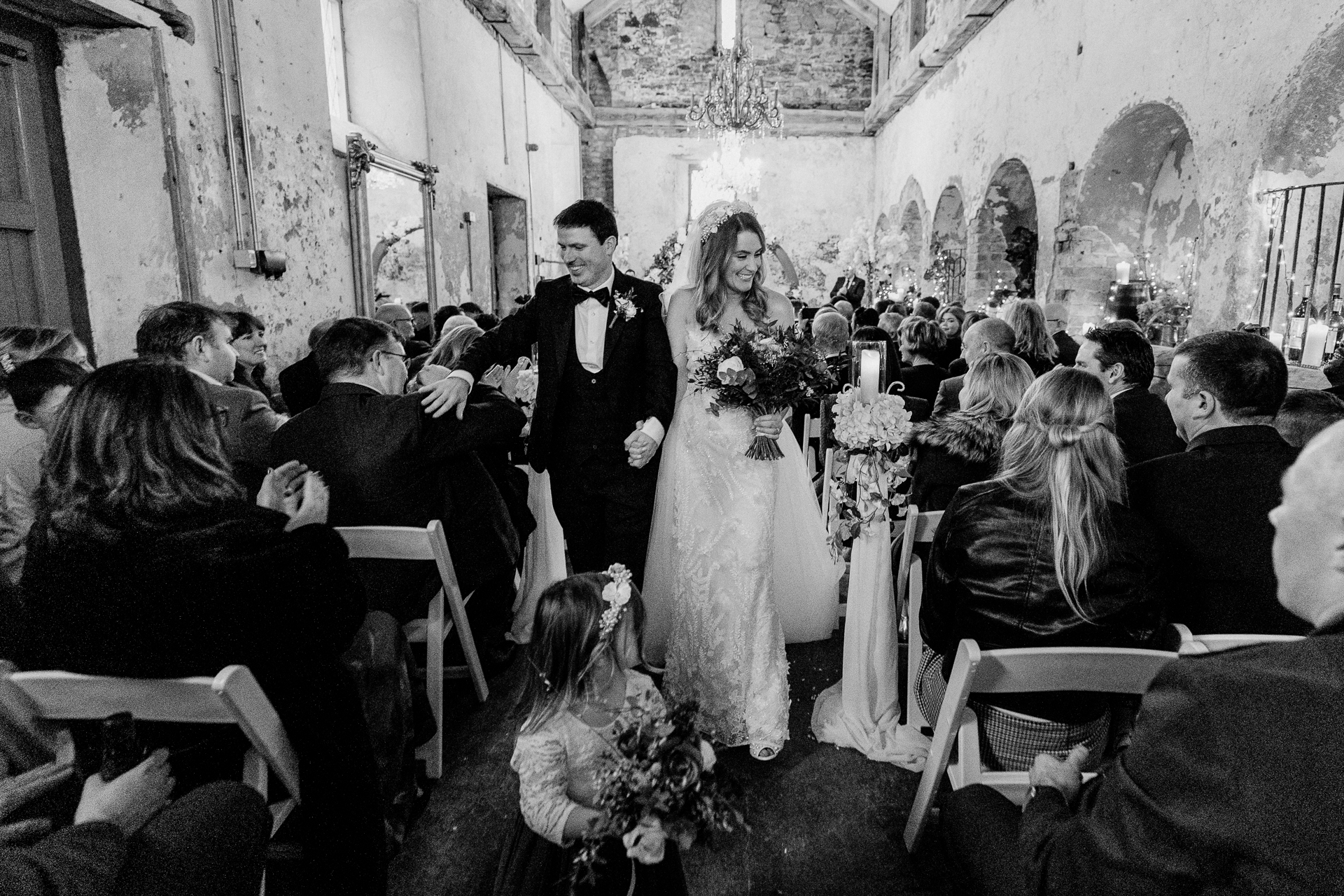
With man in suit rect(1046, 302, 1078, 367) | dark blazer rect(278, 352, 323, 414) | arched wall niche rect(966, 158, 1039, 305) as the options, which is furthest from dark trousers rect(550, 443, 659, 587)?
arched wall niche rect(966, 158, 1039, 305)

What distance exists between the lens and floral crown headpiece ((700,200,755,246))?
3.05 meters

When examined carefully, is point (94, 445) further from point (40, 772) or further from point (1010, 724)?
point (1010, 724)

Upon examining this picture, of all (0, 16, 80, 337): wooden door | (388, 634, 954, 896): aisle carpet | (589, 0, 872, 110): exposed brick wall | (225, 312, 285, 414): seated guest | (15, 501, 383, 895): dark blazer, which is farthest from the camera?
(589, 0, 872, 110): exposed brick wall

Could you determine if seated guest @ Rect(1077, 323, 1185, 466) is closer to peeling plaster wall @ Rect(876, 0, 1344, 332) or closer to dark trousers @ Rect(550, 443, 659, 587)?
dark trousers @ Rect(550, 443, 659, 587)

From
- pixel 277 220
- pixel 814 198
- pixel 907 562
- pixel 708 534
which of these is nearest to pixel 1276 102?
pixel 907 562

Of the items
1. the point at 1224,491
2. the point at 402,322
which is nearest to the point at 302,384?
the point at 402,322

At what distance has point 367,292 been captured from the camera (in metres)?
6.72

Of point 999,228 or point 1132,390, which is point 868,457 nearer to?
point 1132,390

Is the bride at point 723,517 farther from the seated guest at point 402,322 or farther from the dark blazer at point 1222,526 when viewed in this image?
the seated guest at point 402,322

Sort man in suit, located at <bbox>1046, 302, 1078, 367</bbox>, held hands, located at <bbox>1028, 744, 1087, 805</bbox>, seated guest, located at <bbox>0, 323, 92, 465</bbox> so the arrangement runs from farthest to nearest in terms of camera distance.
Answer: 1. man in suit, located at <bbox>1046, 302, 1078, 367</bbox>
2. seated guest, located at <bbox>0, 323, 92, 465</bbox>
3. held hands, located at <bbox>1028, 744, 1087, 805</bbox>

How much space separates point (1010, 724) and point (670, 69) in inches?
752

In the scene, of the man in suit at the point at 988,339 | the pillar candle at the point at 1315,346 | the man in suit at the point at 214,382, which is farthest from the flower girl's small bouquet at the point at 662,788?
the pillar candle at the point at 1315,346

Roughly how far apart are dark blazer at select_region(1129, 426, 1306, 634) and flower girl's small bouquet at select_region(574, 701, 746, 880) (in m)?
1.53

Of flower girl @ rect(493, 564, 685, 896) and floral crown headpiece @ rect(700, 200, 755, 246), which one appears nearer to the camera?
flower girl @ rect(493, 564, 685, 896)
